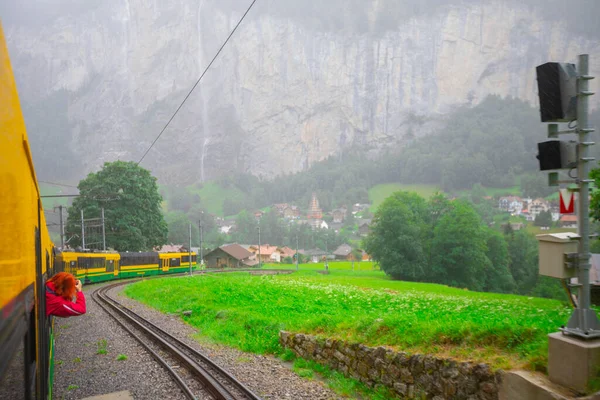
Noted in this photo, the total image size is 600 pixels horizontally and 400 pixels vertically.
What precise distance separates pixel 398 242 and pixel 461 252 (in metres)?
7.97

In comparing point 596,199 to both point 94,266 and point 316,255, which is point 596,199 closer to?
A: point 94,266

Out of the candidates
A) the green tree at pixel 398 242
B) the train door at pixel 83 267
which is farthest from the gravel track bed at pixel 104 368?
the green tree at pixel 398 242

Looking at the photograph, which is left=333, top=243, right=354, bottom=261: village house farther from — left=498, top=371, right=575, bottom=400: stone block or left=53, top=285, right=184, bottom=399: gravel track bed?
left=498, top=371, right=575, bottom=400: stone block

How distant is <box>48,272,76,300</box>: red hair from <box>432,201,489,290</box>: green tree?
57128 mm

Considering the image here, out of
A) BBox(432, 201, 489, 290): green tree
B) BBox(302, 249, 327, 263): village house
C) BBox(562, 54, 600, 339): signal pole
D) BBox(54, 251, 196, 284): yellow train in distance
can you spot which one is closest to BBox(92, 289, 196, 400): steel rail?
BBox(562, 54, 600, 339): signal pole

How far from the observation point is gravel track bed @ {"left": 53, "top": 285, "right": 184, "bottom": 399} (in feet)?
31.3

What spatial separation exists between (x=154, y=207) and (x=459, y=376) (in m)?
55.8

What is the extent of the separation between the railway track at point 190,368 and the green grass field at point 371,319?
1.63 metres

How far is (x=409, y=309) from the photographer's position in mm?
15141

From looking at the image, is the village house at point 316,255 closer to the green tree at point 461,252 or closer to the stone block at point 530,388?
the green tree at point 461,252

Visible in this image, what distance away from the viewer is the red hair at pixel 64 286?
4.96 metres

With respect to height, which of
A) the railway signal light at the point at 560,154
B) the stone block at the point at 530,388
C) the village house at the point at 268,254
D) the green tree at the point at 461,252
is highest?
the railway signal light at the point at 560,154

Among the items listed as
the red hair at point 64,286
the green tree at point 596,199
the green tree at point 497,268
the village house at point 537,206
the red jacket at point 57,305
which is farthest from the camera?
the village house at point 537,206

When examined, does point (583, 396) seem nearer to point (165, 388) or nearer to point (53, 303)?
point (53, 303)
